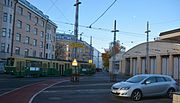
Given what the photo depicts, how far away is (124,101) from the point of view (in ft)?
55.7

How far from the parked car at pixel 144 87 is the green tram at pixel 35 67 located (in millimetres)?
26835

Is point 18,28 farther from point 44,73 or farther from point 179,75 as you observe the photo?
point 179,75

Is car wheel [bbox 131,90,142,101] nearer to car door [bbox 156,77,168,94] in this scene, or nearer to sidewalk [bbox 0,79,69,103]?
car door [bbox 156,77,168,94]

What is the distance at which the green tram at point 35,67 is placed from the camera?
139 ft

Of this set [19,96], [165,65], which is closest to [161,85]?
[19,96]

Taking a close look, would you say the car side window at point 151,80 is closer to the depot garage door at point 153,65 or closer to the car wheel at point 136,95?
the car wheel at point 136,95

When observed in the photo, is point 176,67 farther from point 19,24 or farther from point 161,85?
point 19,24

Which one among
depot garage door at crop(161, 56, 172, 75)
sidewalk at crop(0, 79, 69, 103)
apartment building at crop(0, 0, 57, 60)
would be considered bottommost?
sidewalk at crop(0, 79, 69, 103)

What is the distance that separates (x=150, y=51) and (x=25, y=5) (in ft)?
95.0

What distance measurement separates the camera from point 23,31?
69188mm

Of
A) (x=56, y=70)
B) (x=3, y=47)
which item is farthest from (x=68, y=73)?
(x=3, y=47)

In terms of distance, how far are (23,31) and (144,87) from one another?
54.8m

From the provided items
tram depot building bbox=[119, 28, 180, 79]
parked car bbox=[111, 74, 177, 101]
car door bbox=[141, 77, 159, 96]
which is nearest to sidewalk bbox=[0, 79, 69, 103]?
parked car bbox=[111, 74, 177, 101]

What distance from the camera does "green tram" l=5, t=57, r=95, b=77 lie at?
42.5 metres
